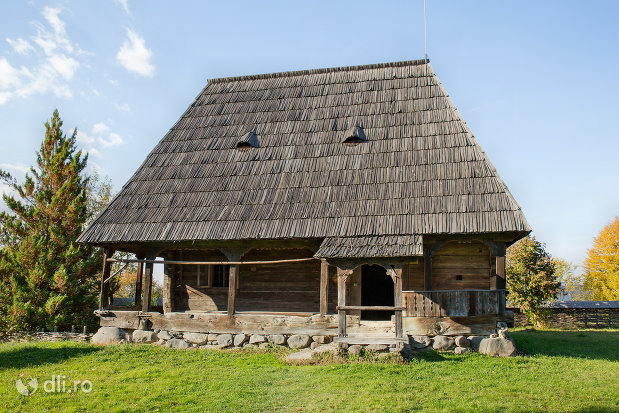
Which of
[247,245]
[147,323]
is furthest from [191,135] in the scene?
[147,323]

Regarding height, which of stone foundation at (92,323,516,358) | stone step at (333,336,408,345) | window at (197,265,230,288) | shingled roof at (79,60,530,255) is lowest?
stone foundation at (92,323,516,358)

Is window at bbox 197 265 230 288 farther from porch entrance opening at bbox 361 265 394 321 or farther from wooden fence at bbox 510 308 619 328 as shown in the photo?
wooden fence at bbox 510 308 619 328

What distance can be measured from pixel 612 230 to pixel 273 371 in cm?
3087

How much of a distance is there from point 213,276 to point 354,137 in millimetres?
6022

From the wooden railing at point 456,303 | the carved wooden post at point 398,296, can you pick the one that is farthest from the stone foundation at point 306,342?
the wooden railing at point 456,303

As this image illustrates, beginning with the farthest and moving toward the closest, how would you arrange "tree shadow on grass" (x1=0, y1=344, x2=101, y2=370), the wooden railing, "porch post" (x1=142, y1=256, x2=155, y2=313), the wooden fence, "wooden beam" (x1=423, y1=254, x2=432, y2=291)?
1. the wooden fence
2. "porch post" (x1=142, y1=256, x2=155, y2=313)
3. "wooden beam" (x1=423, y1=254, x2=432, y2=291)
4. the wooden railing
5. "tree shadow on grass" (x1=0, y1=344, x2=101, y2=370)

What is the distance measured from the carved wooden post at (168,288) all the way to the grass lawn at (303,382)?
2.09 m

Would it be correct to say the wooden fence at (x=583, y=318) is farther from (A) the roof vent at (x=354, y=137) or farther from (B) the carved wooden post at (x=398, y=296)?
(B) the carved wooden post at (x=398, y=296)

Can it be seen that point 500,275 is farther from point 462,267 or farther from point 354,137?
point 354,137

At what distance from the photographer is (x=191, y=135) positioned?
53.5 feet

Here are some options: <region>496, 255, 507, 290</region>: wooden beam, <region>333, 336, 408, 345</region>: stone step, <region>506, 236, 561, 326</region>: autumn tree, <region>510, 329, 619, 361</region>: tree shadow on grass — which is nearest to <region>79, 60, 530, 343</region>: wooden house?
<region>496, 255, 507, 290</region>: wooden beam

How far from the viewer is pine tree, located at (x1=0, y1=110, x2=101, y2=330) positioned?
1586 centimetres

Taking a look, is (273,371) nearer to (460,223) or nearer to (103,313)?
(460,223)

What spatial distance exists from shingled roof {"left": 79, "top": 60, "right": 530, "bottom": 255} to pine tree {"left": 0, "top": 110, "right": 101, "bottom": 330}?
152 inches
